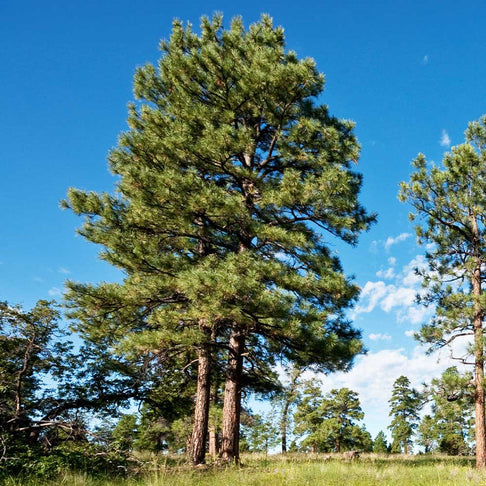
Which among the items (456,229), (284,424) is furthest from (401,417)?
(456,229)

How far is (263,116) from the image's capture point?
1101 centimetres

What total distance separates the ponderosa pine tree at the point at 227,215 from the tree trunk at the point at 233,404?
0.09ft

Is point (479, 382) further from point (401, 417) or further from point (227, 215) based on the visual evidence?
point (401, 417)

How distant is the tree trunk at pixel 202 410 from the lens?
888 cm

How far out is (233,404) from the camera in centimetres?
934

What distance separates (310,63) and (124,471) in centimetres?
987

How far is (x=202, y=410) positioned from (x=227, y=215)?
15.8 ft

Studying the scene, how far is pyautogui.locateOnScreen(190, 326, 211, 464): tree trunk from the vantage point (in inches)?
350

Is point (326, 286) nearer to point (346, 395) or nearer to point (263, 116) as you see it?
point (263, 116)

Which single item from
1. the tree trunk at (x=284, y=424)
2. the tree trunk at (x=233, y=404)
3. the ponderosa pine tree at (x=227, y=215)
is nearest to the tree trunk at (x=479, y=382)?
the ponderosa pine tree at (x=227, y=215)

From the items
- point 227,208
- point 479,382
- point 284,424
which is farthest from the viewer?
point 284,424

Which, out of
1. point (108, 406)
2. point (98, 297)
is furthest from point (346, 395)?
point (98, 297)

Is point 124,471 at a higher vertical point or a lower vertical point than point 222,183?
lower

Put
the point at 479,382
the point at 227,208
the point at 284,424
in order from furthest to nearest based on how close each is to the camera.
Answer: the point at 284,424
the point at 479,382
the point at 227,208
